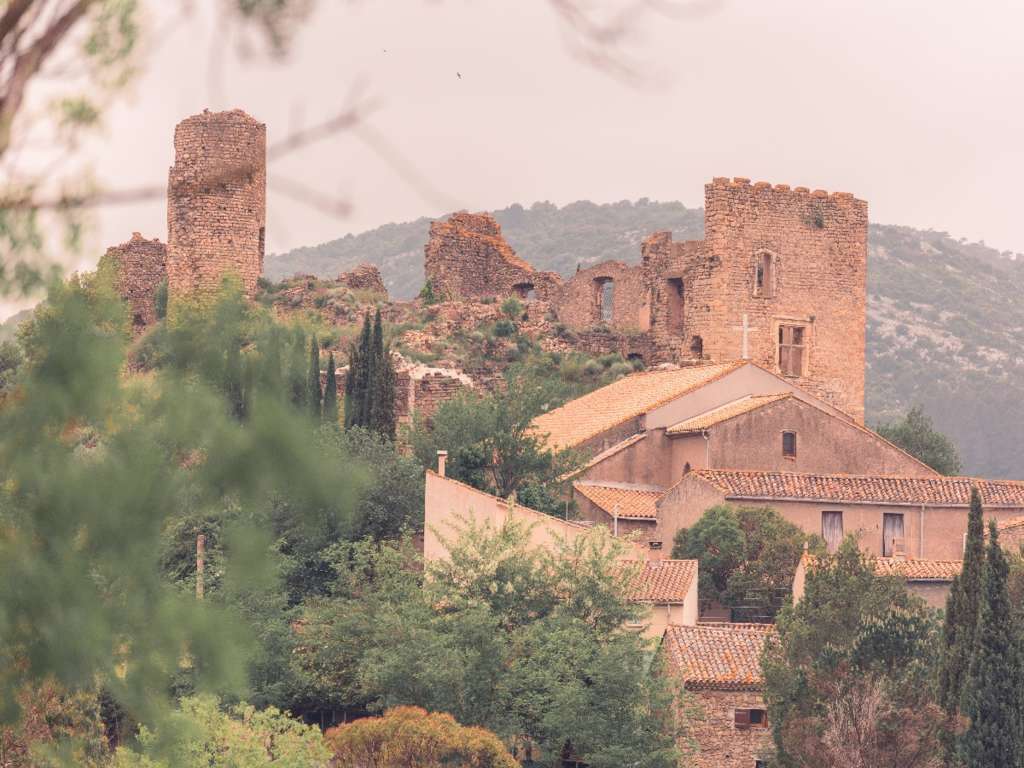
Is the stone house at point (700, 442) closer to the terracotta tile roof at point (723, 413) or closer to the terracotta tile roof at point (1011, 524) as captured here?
the terracotta tile roof at point (723, 413)

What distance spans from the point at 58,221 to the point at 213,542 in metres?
22.8

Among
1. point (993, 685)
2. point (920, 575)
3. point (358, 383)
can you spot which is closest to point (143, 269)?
point (358, 383)

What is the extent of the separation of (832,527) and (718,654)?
517cm

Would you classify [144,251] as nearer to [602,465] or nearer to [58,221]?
[602,465]

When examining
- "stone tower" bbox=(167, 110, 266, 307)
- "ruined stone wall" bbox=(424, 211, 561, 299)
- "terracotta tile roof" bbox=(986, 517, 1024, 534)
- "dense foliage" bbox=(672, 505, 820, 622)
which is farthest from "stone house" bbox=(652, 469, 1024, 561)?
"ruined stone wall" bbox=(424, 211, 561, 299)

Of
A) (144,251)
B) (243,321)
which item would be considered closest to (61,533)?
(243,321)

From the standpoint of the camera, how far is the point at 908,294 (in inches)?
4456

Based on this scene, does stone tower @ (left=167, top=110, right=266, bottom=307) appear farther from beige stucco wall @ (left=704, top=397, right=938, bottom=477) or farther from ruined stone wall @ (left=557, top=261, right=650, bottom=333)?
beige stucco wall @ (left=704, top=397, right=938, bottom=477)

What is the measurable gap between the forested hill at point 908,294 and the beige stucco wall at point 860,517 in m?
47.8

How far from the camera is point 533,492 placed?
1388 inches

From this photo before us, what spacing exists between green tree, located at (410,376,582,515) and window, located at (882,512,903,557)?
17.9 feet

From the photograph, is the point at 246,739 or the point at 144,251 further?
the point at 144,251

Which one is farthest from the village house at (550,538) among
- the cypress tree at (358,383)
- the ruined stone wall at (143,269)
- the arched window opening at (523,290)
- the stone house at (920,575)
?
the arched window opening at (523,290)

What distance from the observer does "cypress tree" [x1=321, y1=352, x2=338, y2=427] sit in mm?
36062
